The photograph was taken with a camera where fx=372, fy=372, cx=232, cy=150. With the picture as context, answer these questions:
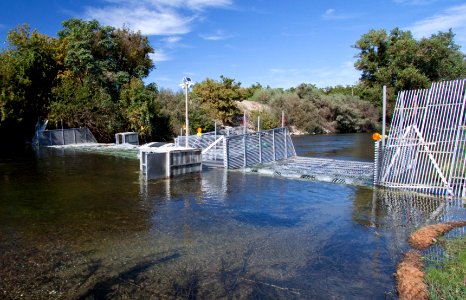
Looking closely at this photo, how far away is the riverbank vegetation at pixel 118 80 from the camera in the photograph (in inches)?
1216

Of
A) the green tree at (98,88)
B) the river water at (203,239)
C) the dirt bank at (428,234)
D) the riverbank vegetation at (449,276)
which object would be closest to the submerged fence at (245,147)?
the river water at (203,239)

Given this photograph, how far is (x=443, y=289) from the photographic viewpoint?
15.0 feet

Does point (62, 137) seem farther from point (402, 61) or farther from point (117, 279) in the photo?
point (402, 61)

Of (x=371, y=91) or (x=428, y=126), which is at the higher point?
(x=371, y=91)

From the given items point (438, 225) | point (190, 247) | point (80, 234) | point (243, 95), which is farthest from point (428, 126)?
point (243, 95)

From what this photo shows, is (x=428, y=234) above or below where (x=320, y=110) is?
below

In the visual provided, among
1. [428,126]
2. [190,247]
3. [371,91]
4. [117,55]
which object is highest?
[117,55]

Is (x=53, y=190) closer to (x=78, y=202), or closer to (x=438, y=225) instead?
(x=78, y=202)

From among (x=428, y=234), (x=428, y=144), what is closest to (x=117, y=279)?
(x=428, y=234)

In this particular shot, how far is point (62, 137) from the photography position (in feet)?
97.1

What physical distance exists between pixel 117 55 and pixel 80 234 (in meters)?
32.8

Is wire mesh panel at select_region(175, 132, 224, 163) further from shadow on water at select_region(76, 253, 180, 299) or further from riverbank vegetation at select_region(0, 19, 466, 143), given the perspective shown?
riverbank vegetation at select_region(0, 19, 466, 143)

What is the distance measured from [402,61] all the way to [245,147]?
31.4 m

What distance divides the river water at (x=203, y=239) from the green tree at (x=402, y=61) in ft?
105
